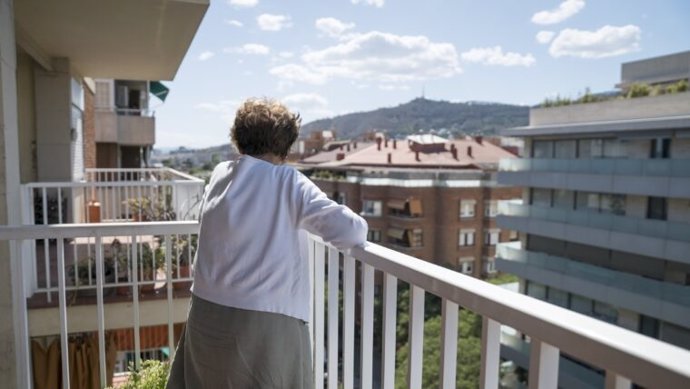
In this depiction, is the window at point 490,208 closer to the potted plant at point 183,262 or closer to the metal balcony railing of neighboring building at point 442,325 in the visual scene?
the potted plant at point 183,262

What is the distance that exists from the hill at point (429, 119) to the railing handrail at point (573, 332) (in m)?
57.3

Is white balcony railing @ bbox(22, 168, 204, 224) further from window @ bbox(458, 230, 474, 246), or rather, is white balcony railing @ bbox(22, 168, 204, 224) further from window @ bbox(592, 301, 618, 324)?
window @ bbox(458, 230, 474, 246)

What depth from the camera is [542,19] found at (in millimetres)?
65250

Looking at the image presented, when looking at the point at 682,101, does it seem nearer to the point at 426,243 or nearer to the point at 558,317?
the point at 558,317

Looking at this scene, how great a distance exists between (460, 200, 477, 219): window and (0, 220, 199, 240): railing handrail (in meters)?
35.0

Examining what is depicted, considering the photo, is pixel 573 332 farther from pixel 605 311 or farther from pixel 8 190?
pixel 605 311

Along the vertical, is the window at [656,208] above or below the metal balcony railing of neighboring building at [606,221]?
above

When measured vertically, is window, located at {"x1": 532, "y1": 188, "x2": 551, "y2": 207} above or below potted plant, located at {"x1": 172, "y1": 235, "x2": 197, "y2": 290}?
below

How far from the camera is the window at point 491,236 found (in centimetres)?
3706

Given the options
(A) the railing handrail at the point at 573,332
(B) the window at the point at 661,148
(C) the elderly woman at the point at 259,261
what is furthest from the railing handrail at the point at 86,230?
(B) the window at the point at 661,148

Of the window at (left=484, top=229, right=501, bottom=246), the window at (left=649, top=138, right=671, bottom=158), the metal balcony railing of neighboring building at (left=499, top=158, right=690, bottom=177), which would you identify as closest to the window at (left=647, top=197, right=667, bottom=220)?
the metal balcony railing of neighboring building at (left=499, top=158, right=690, bottom=177)

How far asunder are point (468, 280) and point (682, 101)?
570 inches

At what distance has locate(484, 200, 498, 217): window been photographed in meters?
36.9

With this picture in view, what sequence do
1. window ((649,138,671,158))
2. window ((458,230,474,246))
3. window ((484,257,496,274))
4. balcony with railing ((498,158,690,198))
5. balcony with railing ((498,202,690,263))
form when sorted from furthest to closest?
1. window ((484,257,496,274))
2. window ((458,230,474,246))
3. window ((649,138,671,158))
4. balcony with railing ((498,158,690,198))
5. balcony with railing ((498,202,690,263))
